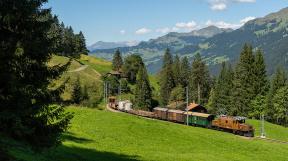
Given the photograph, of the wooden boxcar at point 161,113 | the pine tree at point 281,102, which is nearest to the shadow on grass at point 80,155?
the wooden boxcar at point 161,113

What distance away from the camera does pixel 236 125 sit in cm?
4488

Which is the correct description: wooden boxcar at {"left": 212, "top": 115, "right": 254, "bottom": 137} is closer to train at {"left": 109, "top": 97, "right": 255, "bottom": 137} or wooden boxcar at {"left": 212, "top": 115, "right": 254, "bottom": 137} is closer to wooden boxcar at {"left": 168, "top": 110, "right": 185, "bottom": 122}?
train at {"left": 109, "top": 97, "right": 255, "bottom": 137}

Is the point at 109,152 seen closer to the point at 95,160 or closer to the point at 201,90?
the point at 95,160

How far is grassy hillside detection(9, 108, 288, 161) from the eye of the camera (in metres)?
19.7

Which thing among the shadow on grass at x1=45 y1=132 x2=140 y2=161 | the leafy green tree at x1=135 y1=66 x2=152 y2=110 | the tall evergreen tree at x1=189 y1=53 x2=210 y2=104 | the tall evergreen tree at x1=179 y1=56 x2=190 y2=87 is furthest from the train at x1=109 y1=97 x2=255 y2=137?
the tall evergreen tree at x1=179 y1=56 x2=190 y2=87

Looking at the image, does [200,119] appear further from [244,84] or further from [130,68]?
[130,68]

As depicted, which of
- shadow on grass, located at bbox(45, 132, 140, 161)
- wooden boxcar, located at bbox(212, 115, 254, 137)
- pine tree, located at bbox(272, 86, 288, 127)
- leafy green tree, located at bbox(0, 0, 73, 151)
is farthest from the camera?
pine tree, located at bbox(272, 86, 288, 127)

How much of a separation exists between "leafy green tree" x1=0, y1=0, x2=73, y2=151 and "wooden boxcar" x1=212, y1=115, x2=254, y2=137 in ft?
125

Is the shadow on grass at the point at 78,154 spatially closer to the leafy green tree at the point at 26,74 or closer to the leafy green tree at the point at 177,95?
the leafy green tree at the point at 26,74

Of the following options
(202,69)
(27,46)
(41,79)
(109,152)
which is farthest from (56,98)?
(202,69)

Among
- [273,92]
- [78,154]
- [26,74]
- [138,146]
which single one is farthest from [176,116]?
[26,74]

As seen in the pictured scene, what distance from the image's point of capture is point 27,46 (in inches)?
454

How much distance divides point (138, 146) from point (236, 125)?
2542 cm

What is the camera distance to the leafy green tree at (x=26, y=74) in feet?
35.8
